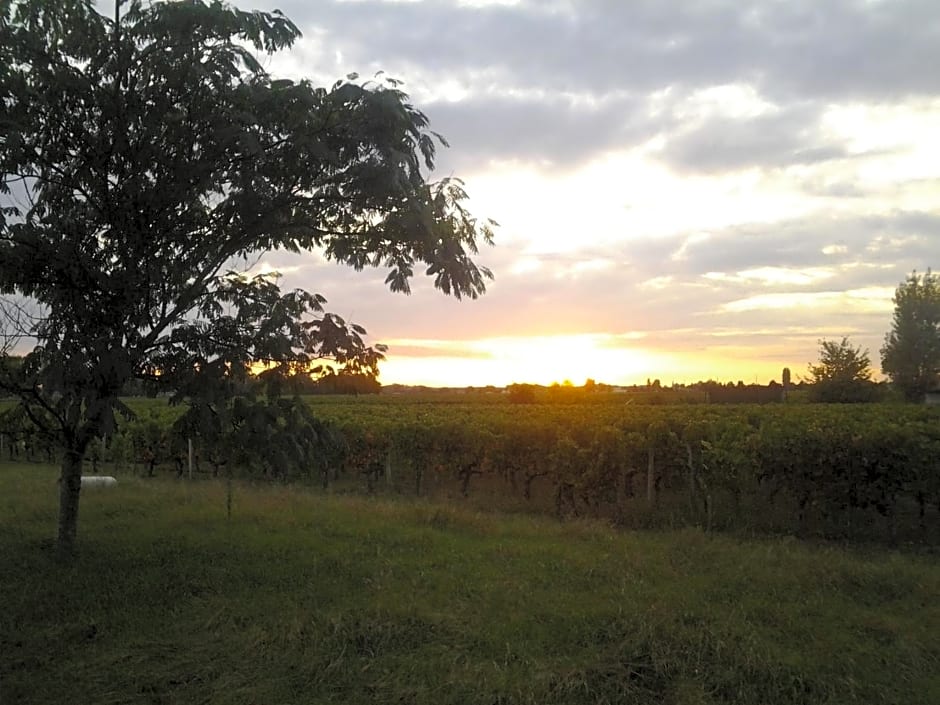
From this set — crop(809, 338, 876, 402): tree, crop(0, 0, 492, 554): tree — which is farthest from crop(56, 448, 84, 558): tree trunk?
crop(809, 338, 876, 402): tree

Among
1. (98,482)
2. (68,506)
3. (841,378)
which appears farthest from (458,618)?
(841,378)

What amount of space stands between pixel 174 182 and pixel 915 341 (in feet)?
174

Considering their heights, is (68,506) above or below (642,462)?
below

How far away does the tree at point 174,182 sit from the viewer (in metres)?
6.71

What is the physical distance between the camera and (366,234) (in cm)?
801

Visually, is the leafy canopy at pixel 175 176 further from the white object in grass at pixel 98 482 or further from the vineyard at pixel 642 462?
the white object in grass at pixel 98 482

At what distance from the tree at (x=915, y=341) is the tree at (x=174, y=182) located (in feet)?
157

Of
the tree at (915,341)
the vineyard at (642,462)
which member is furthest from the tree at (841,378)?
the vineyard at (642,462)

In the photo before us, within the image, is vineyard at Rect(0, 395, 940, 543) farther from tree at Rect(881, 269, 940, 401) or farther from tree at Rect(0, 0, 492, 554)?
tree at Rect(881, 269, 940, 401)

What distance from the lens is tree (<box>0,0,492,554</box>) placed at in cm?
671

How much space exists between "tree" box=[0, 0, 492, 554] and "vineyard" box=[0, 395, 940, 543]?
0.72 m

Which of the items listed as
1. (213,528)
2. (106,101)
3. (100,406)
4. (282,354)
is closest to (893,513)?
(282,354)

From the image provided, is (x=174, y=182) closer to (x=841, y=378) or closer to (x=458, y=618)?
(x=458, y=618)

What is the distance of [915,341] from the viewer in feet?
160
